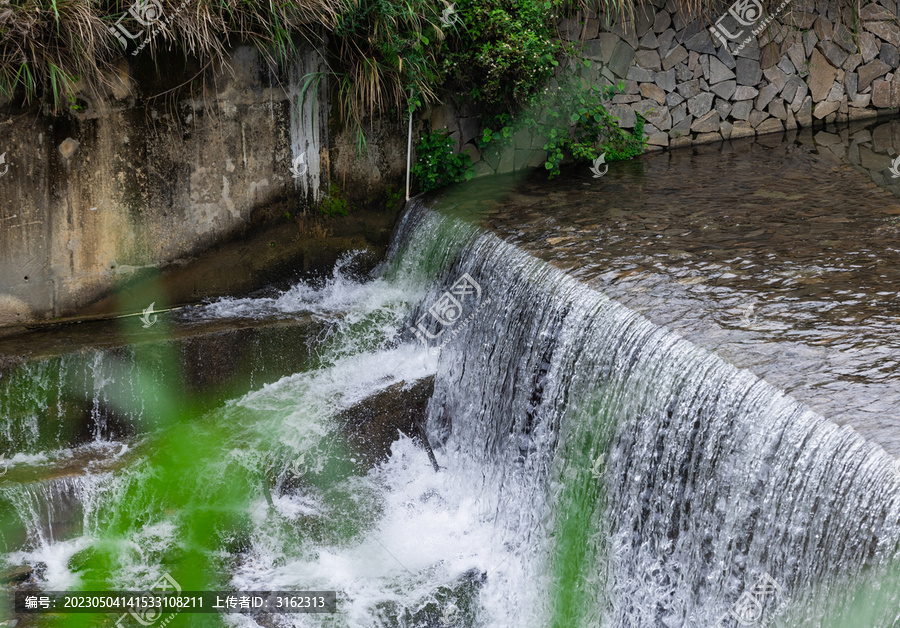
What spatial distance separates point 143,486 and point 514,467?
6.52 ft

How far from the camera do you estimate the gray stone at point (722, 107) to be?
712 centimetres

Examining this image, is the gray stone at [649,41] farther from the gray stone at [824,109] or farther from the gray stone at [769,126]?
the gray stone at [824,109]

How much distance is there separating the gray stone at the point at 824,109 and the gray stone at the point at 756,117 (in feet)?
1.67

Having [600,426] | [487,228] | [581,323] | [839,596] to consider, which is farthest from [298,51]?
[839,596]

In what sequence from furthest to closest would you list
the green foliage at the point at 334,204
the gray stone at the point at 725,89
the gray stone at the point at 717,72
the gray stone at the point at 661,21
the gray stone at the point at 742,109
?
the gray stone at the point at 742,109 → the gray stone at the point at 725,89 → the gray stone at the point at 717,72 → the gray stone at the point at 661,21 → the green foliage at the point at 334,204

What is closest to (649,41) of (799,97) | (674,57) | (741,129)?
(674,57)

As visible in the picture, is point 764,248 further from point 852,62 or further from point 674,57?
point 852,62

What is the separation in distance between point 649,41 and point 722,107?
94 cm

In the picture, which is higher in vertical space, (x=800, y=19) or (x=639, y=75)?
(x=800, y=19)

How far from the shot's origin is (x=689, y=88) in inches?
275

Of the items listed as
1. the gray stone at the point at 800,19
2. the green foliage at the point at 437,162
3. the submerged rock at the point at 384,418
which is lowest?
the submerged rock at the point at 384,418

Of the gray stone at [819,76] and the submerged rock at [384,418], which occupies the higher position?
the gray stone at [819,76]

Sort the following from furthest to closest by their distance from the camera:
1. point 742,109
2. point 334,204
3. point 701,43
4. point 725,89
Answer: point 742,109 < point 725,89 < point 701,43 < point 334,204

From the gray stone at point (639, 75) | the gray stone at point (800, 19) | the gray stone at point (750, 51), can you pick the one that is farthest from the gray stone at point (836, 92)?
the gray stone at point (639, 75)
